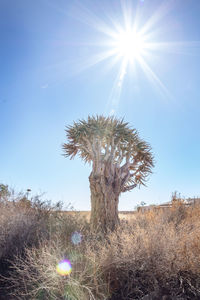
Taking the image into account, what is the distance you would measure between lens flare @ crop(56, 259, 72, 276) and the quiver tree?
502 centimetres

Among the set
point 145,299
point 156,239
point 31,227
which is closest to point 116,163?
point 31,227

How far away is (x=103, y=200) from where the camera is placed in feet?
29.2

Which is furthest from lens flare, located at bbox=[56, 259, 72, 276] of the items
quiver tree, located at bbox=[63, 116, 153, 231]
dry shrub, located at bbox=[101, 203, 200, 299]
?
quiver tree, located at bbox=[63, 116, 153, 231]

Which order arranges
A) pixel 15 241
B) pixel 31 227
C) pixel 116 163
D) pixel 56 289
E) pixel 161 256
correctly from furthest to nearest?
pixel 116 163 → pixel 31 227 → pixel 15 241 → pixel 161 256 → pixel 56 289

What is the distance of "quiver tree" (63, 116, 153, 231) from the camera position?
890cm

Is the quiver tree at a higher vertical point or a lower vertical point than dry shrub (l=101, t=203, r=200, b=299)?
higher

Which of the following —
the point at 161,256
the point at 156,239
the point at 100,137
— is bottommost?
the point at 161,256

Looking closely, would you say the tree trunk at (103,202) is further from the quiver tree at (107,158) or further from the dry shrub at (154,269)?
the dry shrub at (154,269)

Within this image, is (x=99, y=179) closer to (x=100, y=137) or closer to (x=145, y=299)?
(x=100, y=137)

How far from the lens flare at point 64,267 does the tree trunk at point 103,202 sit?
518cm

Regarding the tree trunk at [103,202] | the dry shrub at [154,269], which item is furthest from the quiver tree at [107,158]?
the dry shrub at [154,269]

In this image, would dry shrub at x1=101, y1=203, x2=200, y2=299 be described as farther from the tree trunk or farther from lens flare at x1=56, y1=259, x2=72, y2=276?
the tree trunk

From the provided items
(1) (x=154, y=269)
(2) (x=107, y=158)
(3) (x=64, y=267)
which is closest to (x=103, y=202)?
(2) (x=107, y=158)

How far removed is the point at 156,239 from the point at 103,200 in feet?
17.3
